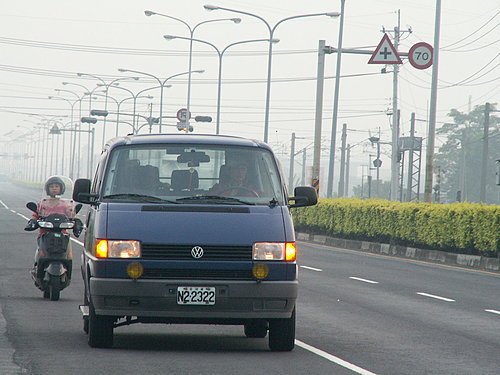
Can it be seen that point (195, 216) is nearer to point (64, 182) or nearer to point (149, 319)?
point (149, 319)

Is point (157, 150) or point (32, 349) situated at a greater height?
point (157, 150)

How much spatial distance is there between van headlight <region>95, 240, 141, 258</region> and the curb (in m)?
17.6

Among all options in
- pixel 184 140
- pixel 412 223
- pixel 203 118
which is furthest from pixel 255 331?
pixel 203 118

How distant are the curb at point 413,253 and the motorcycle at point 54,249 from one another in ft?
45.2

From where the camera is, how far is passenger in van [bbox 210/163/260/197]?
10.6 m

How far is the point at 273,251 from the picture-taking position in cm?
980

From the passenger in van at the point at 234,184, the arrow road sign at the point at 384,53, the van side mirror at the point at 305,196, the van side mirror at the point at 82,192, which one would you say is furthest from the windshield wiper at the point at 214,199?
the arrow road sign at the point at 384,53

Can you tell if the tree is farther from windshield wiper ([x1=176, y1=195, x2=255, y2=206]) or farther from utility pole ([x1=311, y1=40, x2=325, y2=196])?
windshield wiper ([x1=176, y1=195, x2=255, y2=206])

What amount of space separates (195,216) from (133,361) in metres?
1.38

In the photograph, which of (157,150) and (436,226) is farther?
(436,226)

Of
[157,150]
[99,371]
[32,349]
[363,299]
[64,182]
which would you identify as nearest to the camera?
[99,371]

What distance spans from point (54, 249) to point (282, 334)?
5343 millimetres

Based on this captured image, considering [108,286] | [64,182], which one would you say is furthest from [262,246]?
[64,182]

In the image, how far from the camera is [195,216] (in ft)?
32.5
